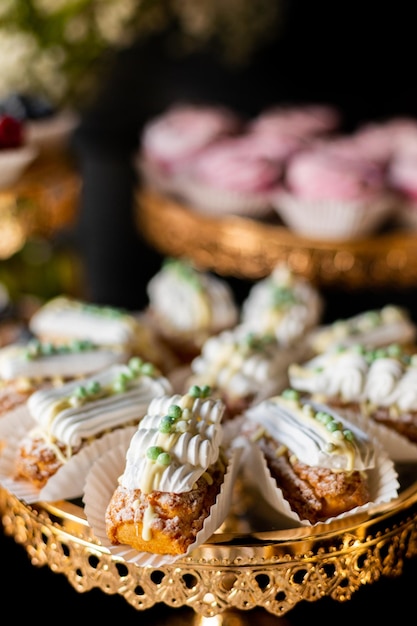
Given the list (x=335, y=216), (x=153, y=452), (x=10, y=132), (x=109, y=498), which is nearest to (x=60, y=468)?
(x=109, y=498)

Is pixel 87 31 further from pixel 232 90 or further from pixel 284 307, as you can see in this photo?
pixel 284 307

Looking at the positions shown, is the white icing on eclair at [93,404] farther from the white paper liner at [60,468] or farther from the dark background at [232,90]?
the dark background at [232,90]

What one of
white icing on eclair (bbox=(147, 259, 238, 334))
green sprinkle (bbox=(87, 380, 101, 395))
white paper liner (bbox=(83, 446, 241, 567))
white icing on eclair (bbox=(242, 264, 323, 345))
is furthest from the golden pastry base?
white icing on eclair (bbox=(147, 259, 238, 334))

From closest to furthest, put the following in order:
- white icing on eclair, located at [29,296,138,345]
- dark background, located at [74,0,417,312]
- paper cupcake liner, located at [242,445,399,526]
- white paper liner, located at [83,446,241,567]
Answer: white paper liner, located at [83,446,241,567]
paper cupcake liner, located at [242,445,399,526]
white icing on eclair, located at [29,296,138,345]
dark background, located at [74,0,417,312]

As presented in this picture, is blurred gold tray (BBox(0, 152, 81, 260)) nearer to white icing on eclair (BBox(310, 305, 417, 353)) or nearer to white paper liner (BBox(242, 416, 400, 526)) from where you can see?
white icing on eclair (BBox(310, 305, 417, 353))

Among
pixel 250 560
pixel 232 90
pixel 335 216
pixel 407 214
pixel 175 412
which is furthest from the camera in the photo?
pixel 232 90

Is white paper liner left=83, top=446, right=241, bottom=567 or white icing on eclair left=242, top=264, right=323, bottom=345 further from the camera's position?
white icing on eclair left=242, top=264, right=323, bottom=345

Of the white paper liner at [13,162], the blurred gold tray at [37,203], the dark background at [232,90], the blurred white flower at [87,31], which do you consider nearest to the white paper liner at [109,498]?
the blurred gold tray at [37,203]

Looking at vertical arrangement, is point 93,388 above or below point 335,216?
above
